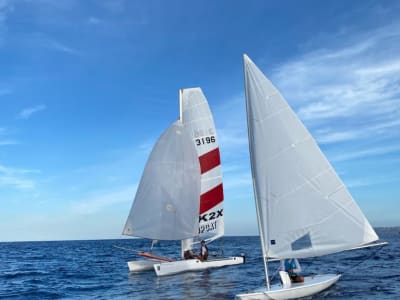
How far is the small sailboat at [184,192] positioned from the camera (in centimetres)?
2856

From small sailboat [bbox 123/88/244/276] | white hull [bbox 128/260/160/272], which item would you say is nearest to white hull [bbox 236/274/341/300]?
small sailboat [bbox 123/88/244/276]

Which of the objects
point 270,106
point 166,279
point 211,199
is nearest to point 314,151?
point 270,106

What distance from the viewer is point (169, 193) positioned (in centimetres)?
2903

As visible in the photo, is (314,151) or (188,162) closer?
(314,151)

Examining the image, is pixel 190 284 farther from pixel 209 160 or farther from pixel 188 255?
pixel 209 160

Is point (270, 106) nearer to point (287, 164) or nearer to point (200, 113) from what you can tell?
point (287, 164)

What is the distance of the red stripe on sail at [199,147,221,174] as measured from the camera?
32.0 meters

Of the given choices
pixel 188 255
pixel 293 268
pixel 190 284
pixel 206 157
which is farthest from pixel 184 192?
pixel 293 268

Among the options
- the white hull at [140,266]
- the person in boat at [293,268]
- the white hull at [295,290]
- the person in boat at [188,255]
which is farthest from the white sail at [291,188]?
the white hull at [140,266]

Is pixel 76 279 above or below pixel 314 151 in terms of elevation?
below

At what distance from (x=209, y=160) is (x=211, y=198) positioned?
9.80ft

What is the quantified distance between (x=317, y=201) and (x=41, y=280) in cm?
2399

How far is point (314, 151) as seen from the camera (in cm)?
1573

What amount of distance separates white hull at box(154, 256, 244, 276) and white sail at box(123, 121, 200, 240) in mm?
1907
